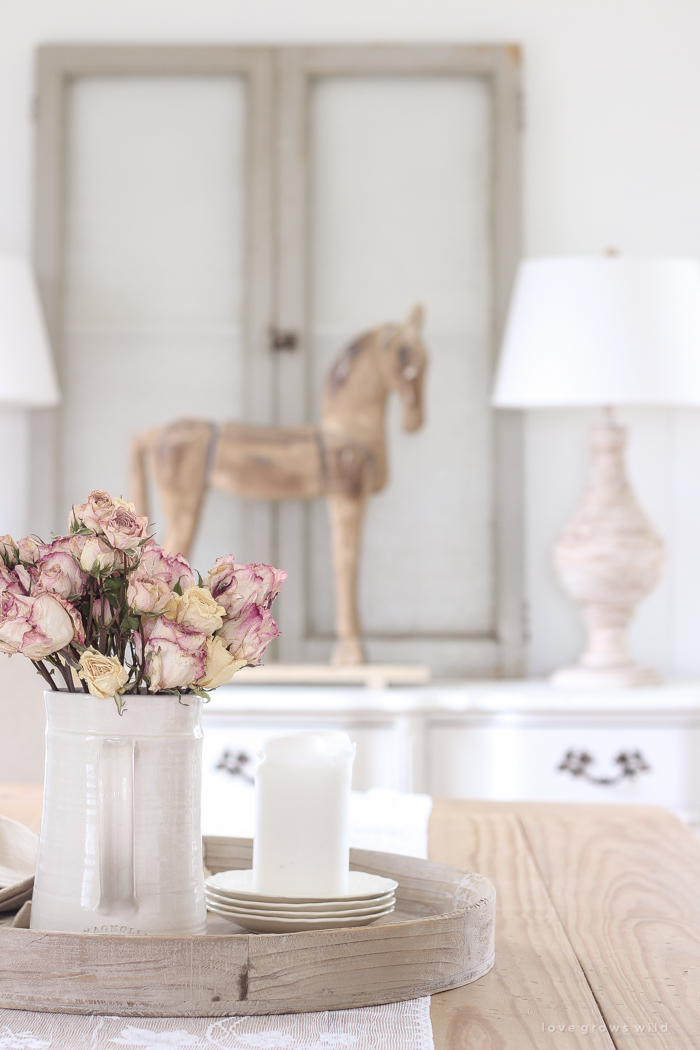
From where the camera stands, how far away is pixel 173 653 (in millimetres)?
676

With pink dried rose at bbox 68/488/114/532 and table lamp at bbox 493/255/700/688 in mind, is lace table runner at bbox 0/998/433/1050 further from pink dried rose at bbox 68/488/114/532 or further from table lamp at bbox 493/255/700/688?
table lamp at bbox 493/255/700/688

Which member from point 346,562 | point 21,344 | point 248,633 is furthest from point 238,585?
point 21,344

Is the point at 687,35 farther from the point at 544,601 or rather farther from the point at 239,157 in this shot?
the point at 544,601

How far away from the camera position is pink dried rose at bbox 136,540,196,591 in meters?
0.69

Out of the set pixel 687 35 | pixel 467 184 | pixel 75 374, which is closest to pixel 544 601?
pixel 467 184

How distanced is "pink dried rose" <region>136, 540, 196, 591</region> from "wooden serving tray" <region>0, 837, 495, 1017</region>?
0.72 feet

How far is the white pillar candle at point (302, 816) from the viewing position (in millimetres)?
772

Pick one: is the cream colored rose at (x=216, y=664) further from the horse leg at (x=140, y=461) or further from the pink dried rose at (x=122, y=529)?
the horse leg at (x=140, y=461)

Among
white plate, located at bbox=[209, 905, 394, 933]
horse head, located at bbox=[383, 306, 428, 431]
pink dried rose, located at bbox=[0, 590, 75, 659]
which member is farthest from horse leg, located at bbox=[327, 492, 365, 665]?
pink dried rose, located at bbox=[0, 590, 75, 659]

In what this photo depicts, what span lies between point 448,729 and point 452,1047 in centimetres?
145

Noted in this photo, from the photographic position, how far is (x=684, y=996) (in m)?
0.70

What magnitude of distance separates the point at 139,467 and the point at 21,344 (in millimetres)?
350

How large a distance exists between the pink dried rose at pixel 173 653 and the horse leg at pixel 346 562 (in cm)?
161

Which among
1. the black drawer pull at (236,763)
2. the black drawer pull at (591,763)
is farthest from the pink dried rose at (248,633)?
the black drawer pull at (591,763)
